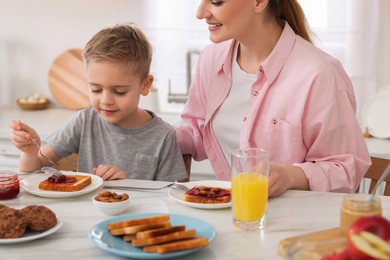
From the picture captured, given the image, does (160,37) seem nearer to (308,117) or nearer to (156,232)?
(308,117)

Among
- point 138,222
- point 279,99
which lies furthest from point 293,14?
point 138,222

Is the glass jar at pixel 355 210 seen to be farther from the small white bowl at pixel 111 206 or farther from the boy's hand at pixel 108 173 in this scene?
the boy's hand at pixel 108 173

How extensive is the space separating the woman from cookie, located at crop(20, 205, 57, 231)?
60 cm

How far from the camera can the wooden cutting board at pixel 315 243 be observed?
1.17 meters

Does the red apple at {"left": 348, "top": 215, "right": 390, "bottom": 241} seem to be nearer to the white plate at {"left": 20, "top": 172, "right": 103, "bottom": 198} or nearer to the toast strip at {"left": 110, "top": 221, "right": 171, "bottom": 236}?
the toast strip at {"left": 110, "top": 221, "right": 171, "bottom": 236}

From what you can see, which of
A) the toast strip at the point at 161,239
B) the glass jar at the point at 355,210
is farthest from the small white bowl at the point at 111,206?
the glass jar at the point at 355,210

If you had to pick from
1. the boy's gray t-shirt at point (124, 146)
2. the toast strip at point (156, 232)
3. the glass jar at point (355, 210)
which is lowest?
the boy's gray t-shirt at point (124, 146)

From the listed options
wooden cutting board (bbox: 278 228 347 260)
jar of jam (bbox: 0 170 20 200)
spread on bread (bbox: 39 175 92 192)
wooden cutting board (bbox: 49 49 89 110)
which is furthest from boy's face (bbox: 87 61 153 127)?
wooden cutting board (bbox: 49 49 89 110)

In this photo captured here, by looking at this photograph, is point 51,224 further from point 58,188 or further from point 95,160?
point 95,160

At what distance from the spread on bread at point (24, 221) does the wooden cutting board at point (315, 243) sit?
1.62 feet

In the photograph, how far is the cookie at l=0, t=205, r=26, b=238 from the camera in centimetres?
134

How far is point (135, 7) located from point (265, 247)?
92.7 inches

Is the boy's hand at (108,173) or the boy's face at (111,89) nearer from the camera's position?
the boy's hand at (108,173)

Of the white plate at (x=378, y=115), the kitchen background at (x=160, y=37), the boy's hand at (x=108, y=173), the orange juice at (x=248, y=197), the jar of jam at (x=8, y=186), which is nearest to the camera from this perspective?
the orange juice at (x=248, y=197)
